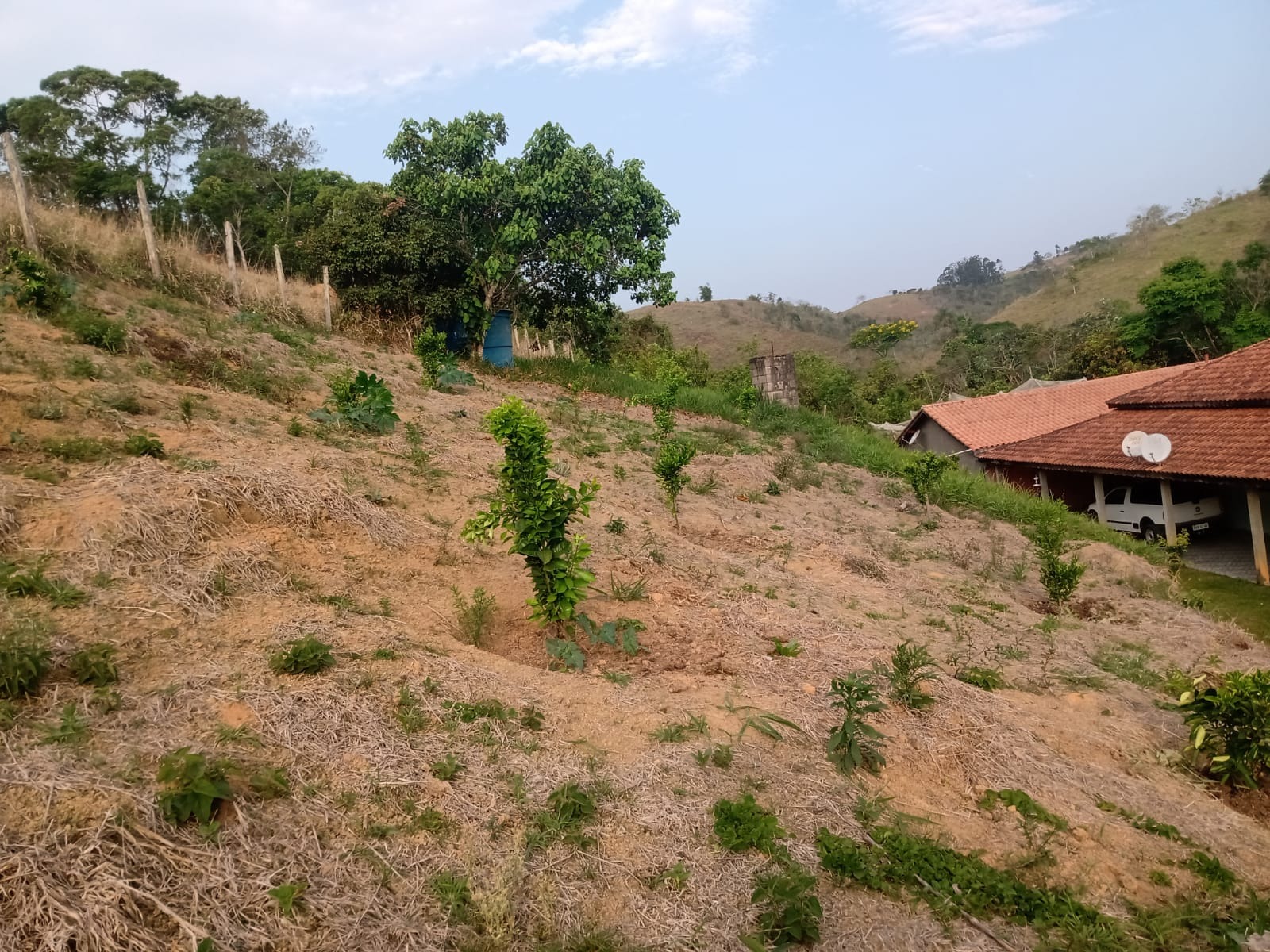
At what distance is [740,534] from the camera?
343 inches

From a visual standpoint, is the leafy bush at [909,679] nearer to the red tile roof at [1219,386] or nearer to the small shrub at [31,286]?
the small shrub at [31,286]

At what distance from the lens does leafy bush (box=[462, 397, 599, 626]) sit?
4.37 meters

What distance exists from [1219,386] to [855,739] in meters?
14.8

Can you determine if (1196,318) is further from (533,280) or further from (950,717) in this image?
(950,717)

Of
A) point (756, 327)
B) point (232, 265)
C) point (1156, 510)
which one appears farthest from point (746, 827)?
point (756, 327)

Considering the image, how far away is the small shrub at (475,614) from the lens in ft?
15.1

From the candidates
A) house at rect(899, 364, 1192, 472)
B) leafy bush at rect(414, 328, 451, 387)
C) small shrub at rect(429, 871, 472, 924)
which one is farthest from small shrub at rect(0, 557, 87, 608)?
house at rect(899, 364, 1192, 472)

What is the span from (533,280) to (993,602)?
1209cm

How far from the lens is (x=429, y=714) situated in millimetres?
3553

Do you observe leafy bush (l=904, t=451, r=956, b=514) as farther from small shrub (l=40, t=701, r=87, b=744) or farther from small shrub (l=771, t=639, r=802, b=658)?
small shrub (l=40, t=701, r=87, b=744)

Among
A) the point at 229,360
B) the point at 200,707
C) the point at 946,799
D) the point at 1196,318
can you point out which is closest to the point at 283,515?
the point at 200,707

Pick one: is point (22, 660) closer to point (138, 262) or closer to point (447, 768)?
point (447, 768)

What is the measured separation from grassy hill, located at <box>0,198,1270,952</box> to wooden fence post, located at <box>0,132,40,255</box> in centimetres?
231

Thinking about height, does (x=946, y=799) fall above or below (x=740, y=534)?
below
